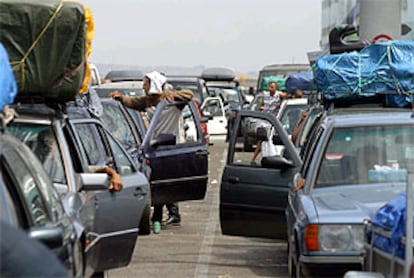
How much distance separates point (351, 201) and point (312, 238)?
0.58 meters

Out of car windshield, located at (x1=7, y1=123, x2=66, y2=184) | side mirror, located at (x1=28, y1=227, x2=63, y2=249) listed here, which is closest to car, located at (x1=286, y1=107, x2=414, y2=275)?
car windshield, located at (x1=7, y1=123, x2=66, y2=184)

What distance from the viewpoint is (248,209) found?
12.0m

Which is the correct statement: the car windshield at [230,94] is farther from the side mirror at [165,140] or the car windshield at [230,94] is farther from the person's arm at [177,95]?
the side mirror at [165,140]

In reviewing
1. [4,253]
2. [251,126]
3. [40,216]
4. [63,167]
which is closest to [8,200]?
[40,216]

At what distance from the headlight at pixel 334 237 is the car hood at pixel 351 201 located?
50 millimetres

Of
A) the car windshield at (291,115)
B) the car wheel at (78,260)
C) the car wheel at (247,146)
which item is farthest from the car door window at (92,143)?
the car wheel at (247,146)

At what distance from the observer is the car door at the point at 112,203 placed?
9.45 meters

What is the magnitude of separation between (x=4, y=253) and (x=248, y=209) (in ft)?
26.3

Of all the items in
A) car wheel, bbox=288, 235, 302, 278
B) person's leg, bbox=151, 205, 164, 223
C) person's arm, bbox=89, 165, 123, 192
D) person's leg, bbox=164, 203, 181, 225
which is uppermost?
person's arm, bbox=89, 165, 123, 192

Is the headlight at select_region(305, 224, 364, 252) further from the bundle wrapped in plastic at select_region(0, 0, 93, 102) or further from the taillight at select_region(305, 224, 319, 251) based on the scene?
the bundle wrapped in plastic at select_region(0, 0, 93, 102)

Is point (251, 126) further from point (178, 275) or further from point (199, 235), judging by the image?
point (178, 275)

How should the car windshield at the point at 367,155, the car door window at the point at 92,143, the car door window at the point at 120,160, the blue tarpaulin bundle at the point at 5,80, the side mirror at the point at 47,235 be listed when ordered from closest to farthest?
the side mirror at the point at 47,235
the blue tarpaulin bundle at the point at 5,80
the car windshield at the point at 367,155
the car door window at the point at 92,143
the car door window at the point at 120,160

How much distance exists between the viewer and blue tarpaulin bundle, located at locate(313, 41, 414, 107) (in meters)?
13.9

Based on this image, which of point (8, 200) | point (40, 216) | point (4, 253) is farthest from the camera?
point (40, 216)
